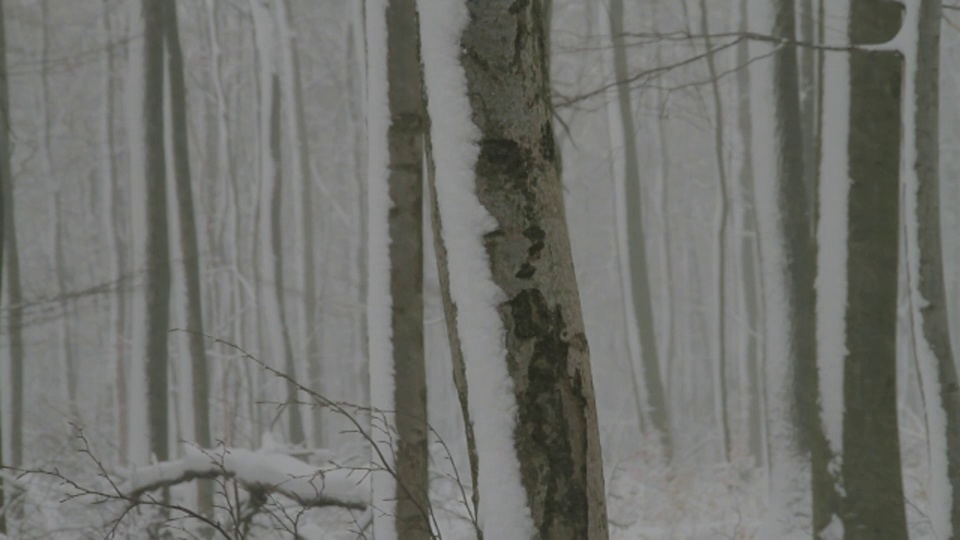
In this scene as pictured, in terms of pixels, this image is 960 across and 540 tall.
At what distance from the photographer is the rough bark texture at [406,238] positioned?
15.5 ft

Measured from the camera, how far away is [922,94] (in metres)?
5.16

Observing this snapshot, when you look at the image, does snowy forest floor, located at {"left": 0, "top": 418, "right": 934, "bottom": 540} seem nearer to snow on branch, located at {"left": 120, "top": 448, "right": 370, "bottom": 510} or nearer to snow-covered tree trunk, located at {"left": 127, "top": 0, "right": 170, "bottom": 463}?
snow on branch, located at {"left": 120, "top": 448, "right": 370, "bottom": 510}

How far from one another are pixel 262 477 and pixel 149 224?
5.05 meters

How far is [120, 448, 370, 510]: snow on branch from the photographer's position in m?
5.11

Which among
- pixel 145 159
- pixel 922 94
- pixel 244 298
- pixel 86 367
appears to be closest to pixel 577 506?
pixel 922 94

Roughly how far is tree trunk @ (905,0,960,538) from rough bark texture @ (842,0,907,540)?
0.13 m

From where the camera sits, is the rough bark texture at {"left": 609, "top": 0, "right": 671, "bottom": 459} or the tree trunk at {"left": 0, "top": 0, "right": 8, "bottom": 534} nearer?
the tree trunk at {"left": 0, "top": 0, "right": 8, "bottom": 534}

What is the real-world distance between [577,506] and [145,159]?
26.8 ft

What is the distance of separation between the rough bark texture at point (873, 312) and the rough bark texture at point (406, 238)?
2.29m

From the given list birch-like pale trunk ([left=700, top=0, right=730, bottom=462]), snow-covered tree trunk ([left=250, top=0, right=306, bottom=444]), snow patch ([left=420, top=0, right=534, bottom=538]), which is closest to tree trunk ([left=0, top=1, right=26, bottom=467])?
snow-covered tree trunk ([left=250, top=0, right=306, bottom=444])

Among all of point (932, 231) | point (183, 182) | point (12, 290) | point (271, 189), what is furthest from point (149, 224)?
point (932, 231)

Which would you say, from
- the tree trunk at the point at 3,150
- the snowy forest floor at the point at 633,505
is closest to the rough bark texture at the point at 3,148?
the tree trunk at the point at 3,150

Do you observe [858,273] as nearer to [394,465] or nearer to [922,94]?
[922,94]

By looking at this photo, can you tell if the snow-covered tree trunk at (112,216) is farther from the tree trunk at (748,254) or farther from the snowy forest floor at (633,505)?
the tree trunk at (748,254)
